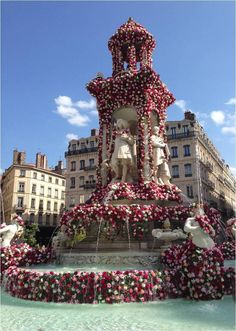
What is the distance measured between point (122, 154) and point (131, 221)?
11.0ft

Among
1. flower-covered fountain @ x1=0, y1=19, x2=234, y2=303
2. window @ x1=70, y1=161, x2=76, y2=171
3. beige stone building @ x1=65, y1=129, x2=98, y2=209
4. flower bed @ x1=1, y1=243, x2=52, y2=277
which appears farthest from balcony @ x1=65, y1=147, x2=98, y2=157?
flower bed @ x1=1, y1=243, x2=52, y2=277

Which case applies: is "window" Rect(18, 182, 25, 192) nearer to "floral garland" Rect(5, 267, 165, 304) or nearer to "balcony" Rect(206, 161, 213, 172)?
"balcony" Rect(206, 161, 213, 172)

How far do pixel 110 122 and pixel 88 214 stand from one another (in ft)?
17.5

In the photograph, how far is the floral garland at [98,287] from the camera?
6672mm

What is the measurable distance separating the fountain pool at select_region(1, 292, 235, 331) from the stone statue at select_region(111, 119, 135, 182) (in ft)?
19.8

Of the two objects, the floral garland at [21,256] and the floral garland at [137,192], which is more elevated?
the floral garland at [137,192]

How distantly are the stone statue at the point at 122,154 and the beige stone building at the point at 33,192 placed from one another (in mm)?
55299

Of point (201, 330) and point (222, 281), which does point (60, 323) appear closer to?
point (201, 330)

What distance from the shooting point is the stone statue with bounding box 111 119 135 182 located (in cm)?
1196

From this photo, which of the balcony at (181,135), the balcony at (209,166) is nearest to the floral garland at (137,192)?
the balcony at (181,135)

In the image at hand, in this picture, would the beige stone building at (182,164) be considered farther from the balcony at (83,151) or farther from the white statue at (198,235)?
the white statue at (198,235)

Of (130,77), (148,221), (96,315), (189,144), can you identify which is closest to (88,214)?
(148,221)

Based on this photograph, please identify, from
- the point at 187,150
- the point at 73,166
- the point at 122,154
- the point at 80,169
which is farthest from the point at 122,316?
the point at 73,166

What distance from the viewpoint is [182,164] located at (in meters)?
51.7
